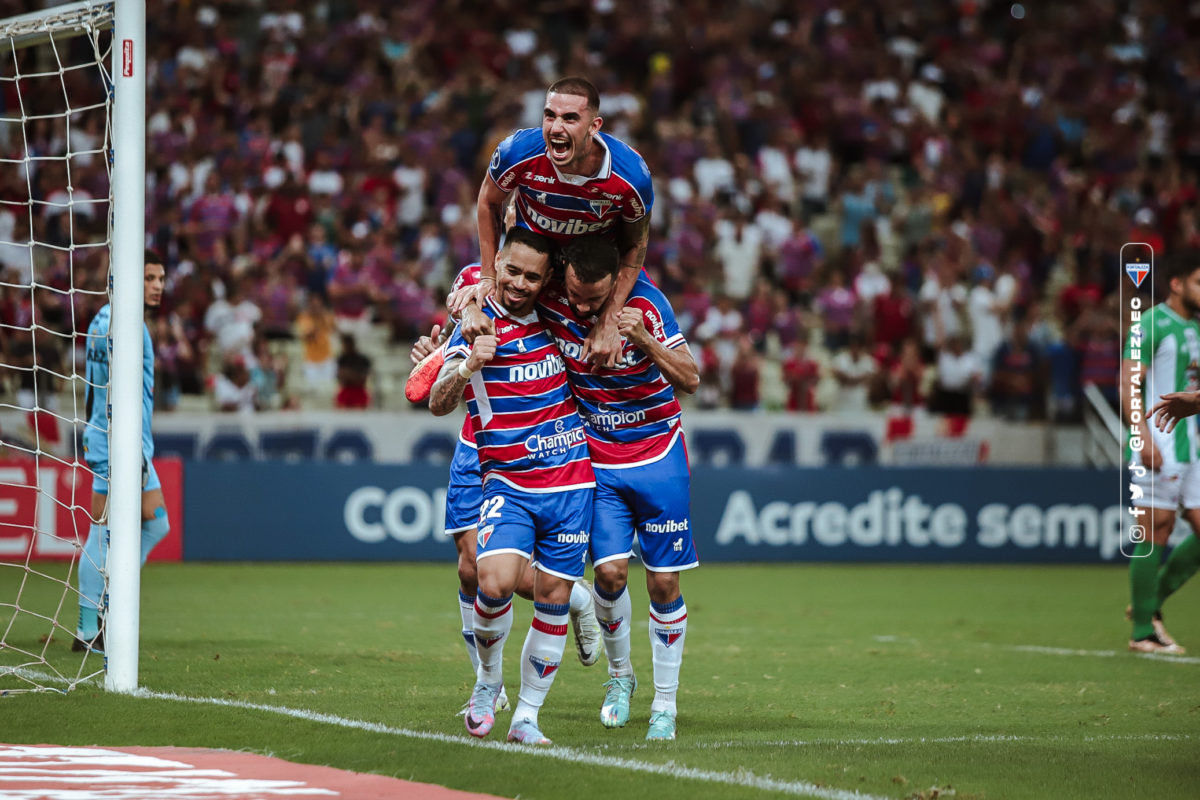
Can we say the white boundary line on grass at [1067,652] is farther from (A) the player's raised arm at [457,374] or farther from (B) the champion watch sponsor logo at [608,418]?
(A) the player's raised arm at [457,374]

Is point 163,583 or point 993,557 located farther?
point 993,557

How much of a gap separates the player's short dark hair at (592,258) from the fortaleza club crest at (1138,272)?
4991 millimetres

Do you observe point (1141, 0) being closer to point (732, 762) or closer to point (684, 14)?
point (684, 14)

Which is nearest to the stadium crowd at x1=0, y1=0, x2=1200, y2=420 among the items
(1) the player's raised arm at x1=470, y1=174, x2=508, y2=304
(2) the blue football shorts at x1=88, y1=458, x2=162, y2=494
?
(2) the blue football shorts at x1=88, y1=458, x2=162, y2=494

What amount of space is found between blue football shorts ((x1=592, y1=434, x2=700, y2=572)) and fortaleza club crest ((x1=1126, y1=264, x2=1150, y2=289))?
482 centimetres

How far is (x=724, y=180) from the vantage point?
2031cm

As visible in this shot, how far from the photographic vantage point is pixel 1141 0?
84.5 feet

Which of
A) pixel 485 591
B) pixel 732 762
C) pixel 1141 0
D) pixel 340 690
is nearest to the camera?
pixel 732 762

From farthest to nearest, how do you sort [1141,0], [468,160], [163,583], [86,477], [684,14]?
[1141,0]
[684,14]
[468,160]
[86,477]
[163,583]

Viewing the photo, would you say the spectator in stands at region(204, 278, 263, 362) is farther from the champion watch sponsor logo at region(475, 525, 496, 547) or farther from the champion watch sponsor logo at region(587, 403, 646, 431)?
the champion watch sponsor logo at region(475, 525, 496, 547)

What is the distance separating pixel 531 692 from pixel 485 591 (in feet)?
1.44

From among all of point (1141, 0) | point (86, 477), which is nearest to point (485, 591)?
point (86, 477)

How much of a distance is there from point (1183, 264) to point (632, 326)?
4.59 meters

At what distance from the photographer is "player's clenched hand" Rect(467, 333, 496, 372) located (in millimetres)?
5770
